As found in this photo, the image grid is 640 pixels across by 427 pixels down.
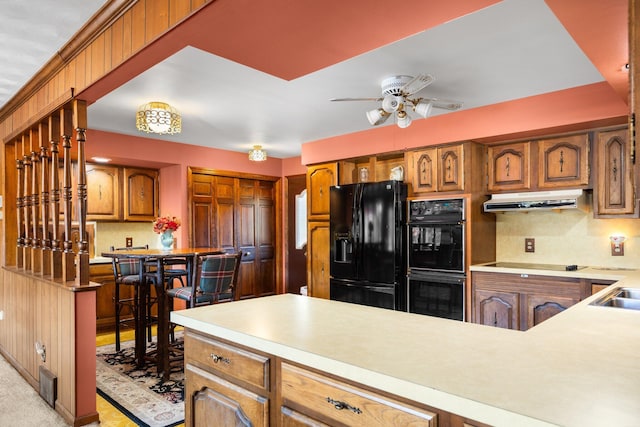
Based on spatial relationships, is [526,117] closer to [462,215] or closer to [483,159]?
[483,159]

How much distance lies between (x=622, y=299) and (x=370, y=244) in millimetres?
2390

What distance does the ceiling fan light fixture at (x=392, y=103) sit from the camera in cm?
296

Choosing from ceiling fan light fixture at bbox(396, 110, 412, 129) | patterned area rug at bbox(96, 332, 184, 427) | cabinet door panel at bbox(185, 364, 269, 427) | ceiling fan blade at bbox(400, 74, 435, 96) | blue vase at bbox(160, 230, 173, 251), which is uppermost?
ceiling fan blade at bbox(400, 74, 435, 96)

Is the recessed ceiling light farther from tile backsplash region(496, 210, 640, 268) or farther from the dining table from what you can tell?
tile backsplash region(496, 210, 640, 268)

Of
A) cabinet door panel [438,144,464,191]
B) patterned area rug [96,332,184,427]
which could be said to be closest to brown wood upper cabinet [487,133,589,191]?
cabinet door panel [438,144,464,191]

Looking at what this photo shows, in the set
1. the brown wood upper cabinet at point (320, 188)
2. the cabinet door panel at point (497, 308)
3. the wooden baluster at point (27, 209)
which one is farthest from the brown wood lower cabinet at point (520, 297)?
the wooden baluster at point (27, 209)

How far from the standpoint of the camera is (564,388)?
0.90m

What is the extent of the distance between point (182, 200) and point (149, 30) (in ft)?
12.5

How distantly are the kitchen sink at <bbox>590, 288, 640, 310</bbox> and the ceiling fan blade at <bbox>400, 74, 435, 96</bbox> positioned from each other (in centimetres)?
158

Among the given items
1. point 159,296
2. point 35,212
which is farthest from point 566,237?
point 35,212

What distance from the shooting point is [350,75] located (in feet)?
9.80

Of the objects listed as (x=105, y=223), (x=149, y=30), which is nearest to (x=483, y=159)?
(x=149, y=30)

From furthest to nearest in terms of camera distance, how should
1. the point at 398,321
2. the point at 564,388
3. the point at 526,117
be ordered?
1. the point at 526,117
2. the point at 398,321
3. the point at 564,388

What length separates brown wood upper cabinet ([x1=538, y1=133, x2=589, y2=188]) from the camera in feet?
11.3
